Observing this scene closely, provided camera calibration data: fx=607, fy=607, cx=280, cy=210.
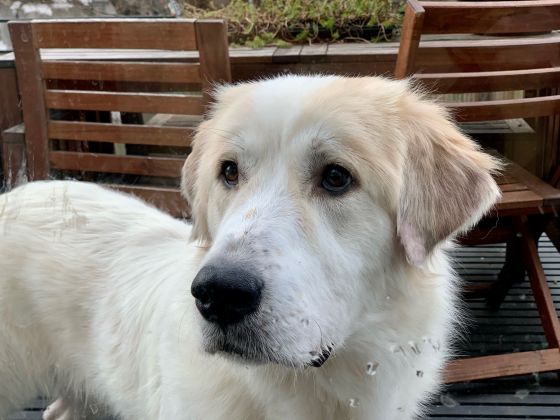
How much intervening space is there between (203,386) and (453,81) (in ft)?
3.68

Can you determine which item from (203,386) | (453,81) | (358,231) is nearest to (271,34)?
(453,81)

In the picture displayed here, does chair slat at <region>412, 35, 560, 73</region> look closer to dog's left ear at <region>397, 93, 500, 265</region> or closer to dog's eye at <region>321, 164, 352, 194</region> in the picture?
dog's left ear at <region>397, 93, 500, 265</region>

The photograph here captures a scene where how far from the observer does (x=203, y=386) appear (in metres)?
1.27

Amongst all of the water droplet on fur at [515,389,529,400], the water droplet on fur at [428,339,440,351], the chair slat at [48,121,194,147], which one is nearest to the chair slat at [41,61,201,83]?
the chair slat at [48,121,194,147]

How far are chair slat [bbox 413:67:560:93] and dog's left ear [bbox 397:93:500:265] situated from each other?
550mm

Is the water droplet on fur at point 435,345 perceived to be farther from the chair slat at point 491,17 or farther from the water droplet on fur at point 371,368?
the chair slat at point 491,17

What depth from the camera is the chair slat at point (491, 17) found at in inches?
65.5

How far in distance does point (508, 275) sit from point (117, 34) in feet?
5.60

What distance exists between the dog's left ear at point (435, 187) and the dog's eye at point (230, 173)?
1.09ft

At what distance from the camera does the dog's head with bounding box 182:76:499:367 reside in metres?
0.96

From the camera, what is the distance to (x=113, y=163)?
1.89 m

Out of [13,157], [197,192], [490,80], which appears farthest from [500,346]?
[13,157]

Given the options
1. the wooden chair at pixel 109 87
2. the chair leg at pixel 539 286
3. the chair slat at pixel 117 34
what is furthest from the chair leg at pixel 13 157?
the chair leg at pixel 539 286

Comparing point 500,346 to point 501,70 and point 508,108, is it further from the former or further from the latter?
point 501,70
